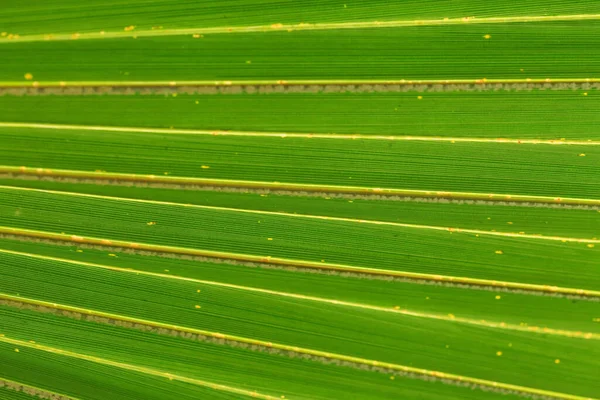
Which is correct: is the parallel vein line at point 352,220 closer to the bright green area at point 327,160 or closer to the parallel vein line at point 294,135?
the bright green area at point 327,160

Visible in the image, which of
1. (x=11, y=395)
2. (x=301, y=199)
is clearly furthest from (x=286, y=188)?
(x=11, y=395)

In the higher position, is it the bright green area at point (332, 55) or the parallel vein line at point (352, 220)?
the bright green area at point (332, 55)

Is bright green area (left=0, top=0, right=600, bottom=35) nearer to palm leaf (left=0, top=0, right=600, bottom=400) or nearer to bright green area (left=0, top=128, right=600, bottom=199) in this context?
palm leaf (left=0, top=0, right=600, bottom=400)

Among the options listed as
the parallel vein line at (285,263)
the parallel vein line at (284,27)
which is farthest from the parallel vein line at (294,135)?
the parallel vein line at (285,263)

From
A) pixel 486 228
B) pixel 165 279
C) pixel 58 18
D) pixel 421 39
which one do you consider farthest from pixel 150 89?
pixel 486 228

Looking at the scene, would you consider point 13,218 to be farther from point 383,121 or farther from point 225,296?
point 383,121

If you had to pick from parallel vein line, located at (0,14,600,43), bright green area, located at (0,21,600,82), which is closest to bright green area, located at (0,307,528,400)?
bright green area, located at (0,21,600,82)

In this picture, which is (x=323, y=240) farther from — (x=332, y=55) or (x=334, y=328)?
(x=332, y=55)
